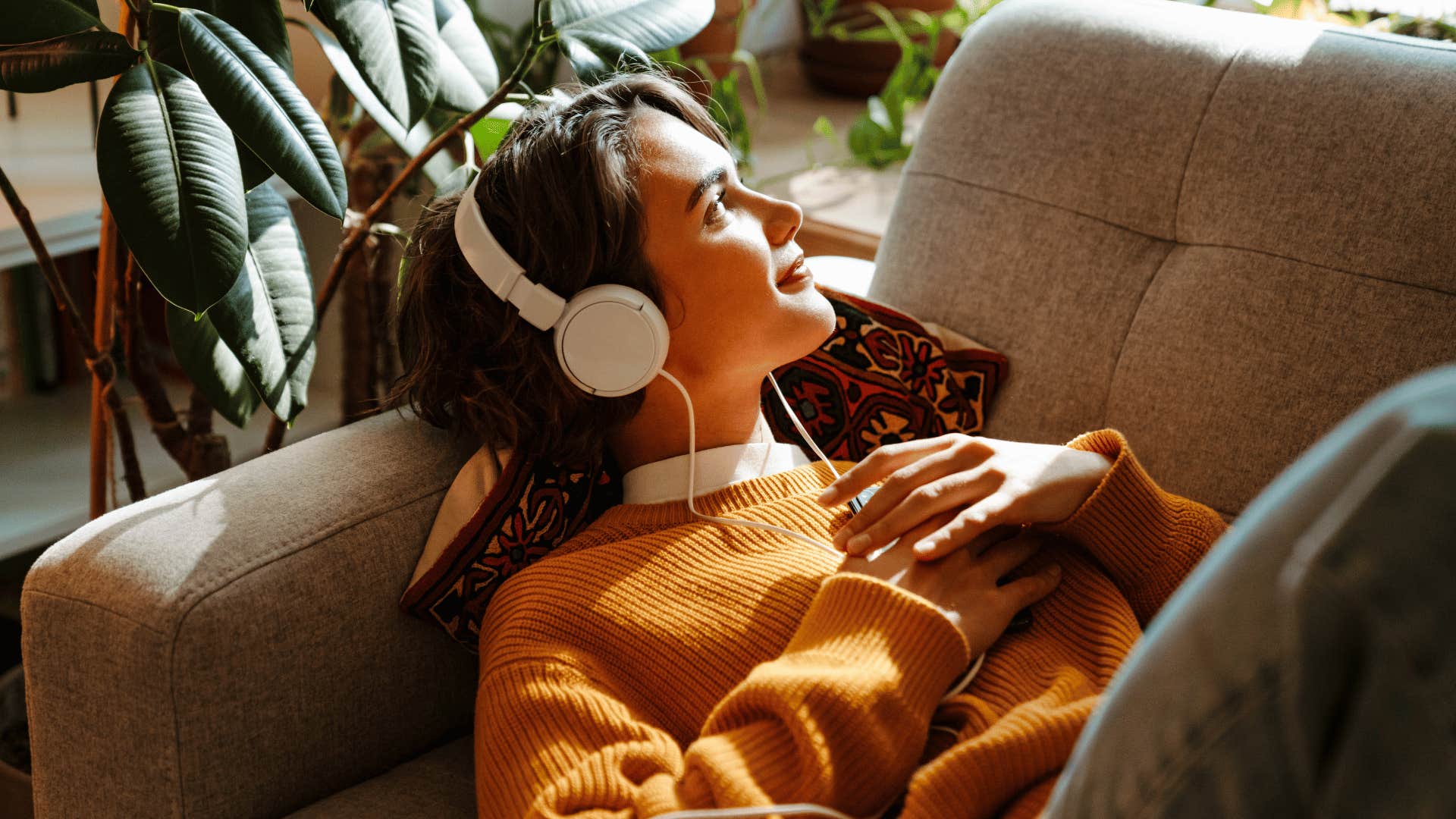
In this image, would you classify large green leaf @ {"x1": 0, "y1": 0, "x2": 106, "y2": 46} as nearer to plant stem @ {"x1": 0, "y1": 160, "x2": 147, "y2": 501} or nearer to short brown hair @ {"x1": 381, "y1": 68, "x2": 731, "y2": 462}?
plant stem @ {"x1": 0, "y1": 160, "x2": 147, "y2": 501}

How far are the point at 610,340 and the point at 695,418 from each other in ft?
0.51

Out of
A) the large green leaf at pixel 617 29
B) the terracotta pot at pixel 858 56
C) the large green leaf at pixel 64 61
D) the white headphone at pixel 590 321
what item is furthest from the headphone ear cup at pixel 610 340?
the terracotta pot at pixel 858 56

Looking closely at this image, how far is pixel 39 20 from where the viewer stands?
3.18 feet

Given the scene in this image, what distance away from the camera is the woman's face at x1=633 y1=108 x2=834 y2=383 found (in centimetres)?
106

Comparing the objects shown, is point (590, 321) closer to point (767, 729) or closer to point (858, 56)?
point (767, 729)

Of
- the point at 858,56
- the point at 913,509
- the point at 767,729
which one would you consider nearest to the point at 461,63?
the point at 913,509

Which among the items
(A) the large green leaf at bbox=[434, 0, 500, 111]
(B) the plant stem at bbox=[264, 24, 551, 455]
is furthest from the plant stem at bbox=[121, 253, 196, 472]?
(A) the large green leaf at bbox=[434, 0, 500, 111]

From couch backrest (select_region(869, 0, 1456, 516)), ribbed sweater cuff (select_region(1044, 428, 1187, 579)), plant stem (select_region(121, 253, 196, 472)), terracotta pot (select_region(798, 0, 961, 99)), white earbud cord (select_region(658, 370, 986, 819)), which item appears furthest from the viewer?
terracotta pot (select_region(798, 0, 961, 99))

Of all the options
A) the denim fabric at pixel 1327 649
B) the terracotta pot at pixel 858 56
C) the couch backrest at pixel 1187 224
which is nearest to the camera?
the denim fabric at pixel 1327 649

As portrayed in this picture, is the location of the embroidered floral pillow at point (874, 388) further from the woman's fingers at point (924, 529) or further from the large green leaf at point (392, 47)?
the large green leaf at point (392, 47)

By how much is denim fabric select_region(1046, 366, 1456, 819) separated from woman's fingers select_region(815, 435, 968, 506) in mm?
506

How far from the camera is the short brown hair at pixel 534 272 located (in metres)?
1.05

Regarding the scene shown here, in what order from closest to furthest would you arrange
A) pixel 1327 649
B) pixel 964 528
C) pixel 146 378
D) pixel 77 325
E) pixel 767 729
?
pixel 1327 649 → pixel 767 729 → pixel 964 528 → pixel 77 325 → pixel 146 378

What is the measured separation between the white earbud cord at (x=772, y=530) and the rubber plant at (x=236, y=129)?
14.1 inches
